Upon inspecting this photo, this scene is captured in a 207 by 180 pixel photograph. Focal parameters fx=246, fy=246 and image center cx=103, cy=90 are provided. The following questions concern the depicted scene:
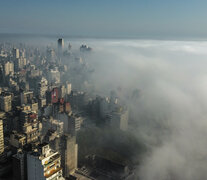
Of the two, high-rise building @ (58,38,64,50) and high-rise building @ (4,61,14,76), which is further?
high-rise building @ (58,38,64,50)

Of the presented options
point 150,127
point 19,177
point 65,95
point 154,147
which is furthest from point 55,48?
point 19,177

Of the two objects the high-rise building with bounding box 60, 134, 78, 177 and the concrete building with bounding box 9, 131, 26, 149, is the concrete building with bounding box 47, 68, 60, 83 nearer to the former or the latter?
the concrete building with bounding box 9, 131, 26, 149

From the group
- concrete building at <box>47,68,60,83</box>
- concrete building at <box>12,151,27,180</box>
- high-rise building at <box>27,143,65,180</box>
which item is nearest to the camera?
high-rise building at <box>27,143,65,180</box>

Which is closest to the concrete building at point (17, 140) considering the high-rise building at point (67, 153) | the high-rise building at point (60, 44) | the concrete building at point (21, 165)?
the high-rise building at point (67, 153)

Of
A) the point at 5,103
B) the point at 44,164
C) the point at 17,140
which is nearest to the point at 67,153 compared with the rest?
the point at 17,140

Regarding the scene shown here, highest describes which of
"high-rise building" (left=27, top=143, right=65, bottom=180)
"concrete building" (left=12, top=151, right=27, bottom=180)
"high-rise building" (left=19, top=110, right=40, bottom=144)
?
"high-rise building" (left=27, top=143, right=65, bottom=180)

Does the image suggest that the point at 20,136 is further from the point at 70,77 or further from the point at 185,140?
the point at 70,77

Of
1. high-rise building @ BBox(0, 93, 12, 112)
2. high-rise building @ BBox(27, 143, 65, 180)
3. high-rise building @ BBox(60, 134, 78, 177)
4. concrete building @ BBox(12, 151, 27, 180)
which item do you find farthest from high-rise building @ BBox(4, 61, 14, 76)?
high-rise building @ BBox(27, 143, 65, 180)

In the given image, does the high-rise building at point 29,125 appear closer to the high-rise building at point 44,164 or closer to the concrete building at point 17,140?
the concrete building at point 17,140

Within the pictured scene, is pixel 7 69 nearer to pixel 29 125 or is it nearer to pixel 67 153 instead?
pixel 29 125
